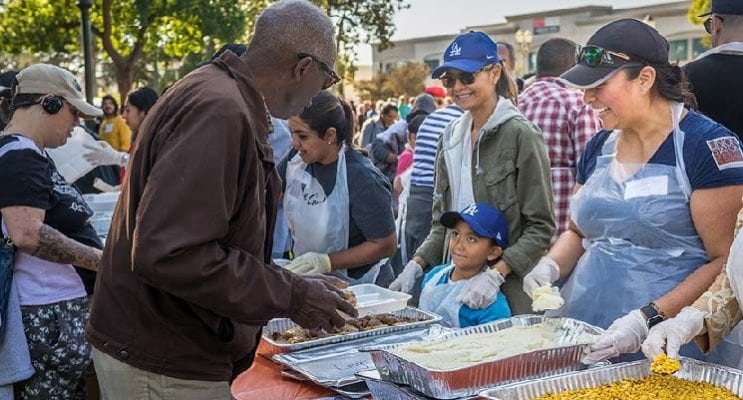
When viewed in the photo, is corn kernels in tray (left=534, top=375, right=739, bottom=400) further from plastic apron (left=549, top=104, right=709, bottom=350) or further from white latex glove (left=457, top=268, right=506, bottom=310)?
white latex glove (left=457, top=268, right=506, bottom=310)

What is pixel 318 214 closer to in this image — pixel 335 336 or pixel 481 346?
pixel 335 336

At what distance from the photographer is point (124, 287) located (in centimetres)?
174

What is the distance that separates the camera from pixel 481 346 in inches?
79.7

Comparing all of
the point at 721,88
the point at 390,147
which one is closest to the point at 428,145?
the point at 721,88

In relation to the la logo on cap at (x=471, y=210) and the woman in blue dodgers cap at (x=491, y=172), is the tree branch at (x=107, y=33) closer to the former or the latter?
the woman in blue dodgers cap at (x=491, y=172)

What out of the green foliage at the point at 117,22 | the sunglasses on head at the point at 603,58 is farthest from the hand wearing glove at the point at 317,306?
the green foliage at the point at 117,22

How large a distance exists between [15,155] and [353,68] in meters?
21.7

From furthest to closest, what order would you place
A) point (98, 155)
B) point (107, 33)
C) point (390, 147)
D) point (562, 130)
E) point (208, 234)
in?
point (107, 33) → point (390, 147) → point (98, 155) → point (562, 130) → point (208, 234)

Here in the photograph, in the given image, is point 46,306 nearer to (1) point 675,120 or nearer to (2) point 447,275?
(2) point 447,275

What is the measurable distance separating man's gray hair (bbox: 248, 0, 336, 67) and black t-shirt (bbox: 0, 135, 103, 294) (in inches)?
50.3

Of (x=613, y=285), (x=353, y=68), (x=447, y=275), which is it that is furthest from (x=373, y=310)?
(x=353, y=68)

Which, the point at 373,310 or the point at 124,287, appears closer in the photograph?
the point at 124,287

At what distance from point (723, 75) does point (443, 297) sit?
53.6 inches

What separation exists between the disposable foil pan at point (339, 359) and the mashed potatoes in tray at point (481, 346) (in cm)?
19
